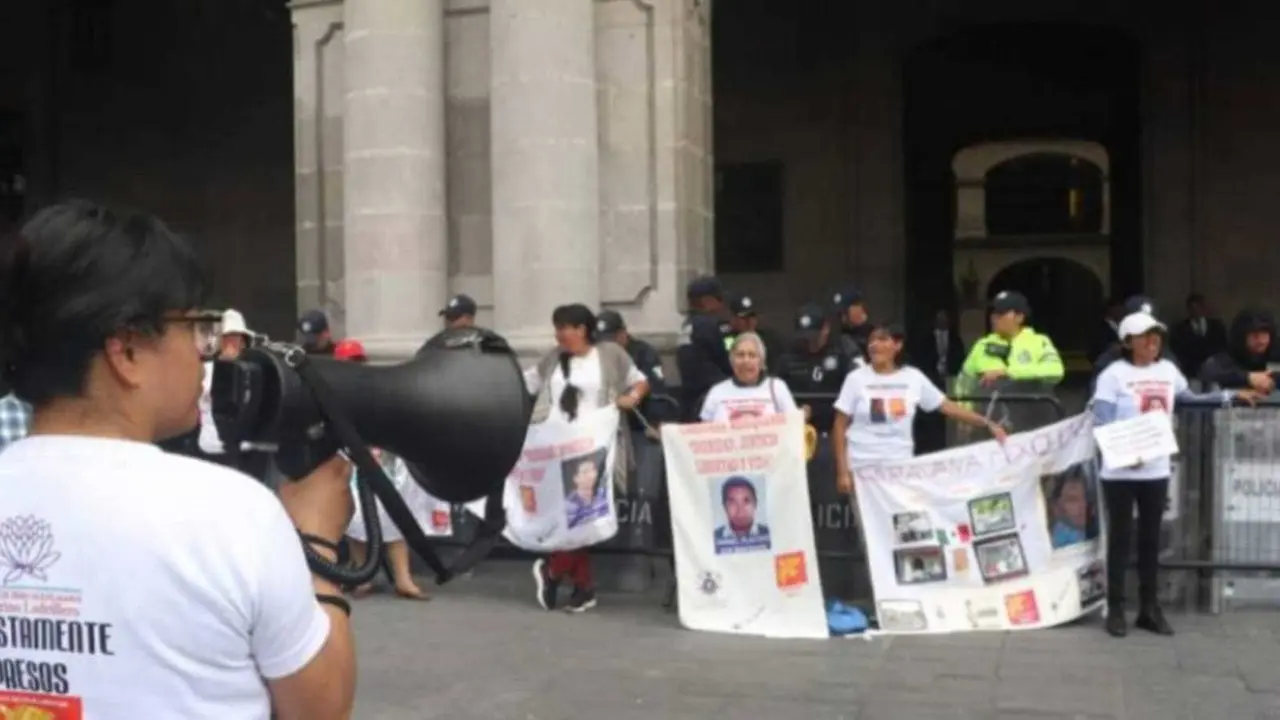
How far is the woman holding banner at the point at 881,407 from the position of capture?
9.05 m

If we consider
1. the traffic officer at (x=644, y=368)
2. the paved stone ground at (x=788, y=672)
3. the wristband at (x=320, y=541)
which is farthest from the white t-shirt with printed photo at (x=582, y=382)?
the wristband at (x=320, y=541)

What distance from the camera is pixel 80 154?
20.4 metres

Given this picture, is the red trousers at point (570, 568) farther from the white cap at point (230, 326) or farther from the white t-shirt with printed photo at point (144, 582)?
the white t-shirt with printed photo at point (144, 582)

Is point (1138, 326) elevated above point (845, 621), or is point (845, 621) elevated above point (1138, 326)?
point (1138, 326)

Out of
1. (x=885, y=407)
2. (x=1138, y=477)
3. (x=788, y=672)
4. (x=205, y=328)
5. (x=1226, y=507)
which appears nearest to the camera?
(x=205, y=328)

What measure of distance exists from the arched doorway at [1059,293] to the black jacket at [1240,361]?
1364 cm

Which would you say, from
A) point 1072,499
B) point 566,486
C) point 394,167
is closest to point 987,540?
point 1072,499

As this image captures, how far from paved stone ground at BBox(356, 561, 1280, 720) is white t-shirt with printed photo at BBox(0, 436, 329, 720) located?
4949 mm

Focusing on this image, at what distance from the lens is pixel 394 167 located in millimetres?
11742

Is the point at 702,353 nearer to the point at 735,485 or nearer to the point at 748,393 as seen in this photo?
the point at 748,393

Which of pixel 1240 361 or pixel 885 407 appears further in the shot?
pixel 1240 361

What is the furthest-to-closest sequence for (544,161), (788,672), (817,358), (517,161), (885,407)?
1. (517,161)
2. (544,161)
3. (817,358)
4. (885,407)
5. (788,672)

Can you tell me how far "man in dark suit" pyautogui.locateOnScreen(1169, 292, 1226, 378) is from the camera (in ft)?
53.7

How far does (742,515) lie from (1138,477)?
2226 millimetres
